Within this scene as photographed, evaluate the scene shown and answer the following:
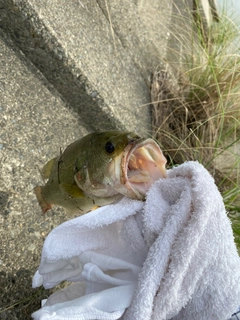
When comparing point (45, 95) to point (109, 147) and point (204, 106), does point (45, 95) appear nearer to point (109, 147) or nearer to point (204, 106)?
point (109, 147)

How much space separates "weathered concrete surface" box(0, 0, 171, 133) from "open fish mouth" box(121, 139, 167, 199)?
95 centimetres

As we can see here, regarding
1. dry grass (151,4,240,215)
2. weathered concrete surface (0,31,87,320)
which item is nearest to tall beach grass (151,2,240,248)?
dry grass (151,4,240,215)

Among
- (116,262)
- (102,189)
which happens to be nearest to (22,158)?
(102,189)

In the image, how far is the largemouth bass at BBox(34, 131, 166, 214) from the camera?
0.99 m

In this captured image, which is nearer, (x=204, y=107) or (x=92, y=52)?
(x=92, y=52)

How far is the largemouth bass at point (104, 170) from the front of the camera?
99 cm

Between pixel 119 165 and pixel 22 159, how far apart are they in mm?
785

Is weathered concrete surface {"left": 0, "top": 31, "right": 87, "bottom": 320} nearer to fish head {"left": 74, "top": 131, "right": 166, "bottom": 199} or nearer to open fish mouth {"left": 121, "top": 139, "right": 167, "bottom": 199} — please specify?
fish head {"left": 74, "top": 131, "right": 166, "bottom": 199}

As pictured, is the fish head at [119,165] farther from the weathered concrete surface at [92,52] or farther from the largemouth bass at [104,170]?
the weathered concrete surface at [92,52]

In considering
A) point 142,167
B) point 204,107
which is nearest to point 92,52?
point 204,107

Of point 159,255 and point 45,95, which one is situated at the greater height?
point 45,95

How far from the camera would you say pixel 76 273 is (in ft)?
3.37

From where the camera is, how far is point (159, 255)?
2.86ft

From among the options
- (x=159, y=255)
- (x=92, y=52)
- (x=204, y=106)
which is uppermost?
(x=92, y=52)
